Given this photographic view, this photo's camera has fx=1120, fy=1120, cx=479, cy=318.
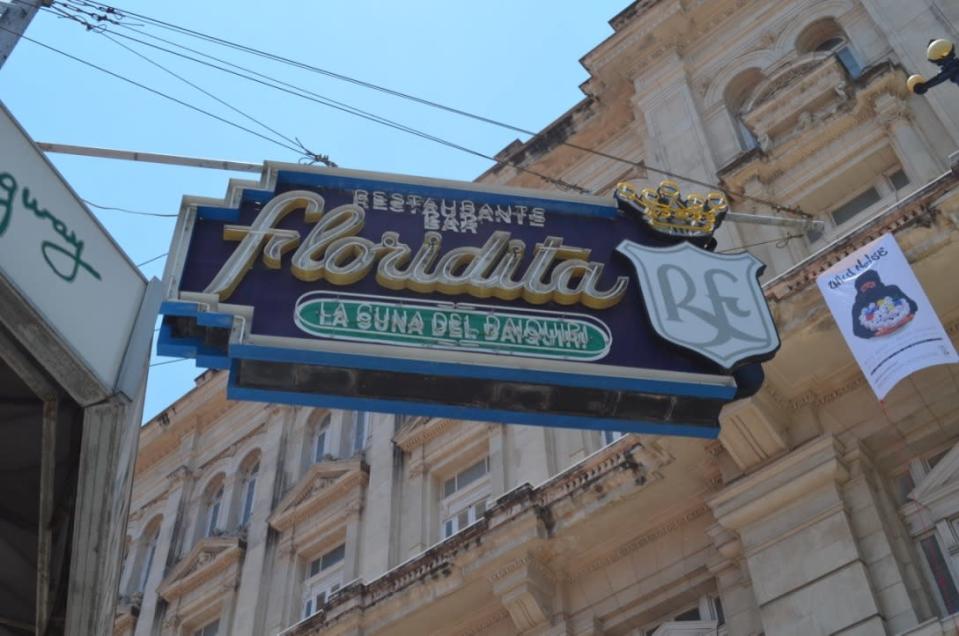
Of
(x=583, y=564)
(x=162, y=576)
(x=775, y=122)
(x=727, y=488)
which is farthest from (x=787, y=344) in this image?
(x=162, y=576)

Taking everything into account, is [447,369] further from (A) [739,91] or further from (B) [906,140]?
(A) [739,91]

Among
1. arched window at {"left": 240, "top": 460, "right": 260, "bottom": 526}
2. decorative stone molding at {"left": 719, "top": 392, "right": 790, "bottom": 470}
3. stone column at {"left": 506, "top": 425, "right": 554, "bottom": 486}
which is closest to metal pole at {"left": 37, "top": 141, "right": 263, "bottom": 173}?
decorative stone molding at {"left": 719, "top": 392, "right": 790, "bottom": 470}

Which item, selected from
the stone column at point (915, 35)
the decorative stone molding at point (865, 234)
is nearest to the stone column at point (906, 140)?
the stone column at point (915, 35)

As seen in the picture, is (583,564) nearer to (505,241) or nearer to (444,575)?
(444,575)

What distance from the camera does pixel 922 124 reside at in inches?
654

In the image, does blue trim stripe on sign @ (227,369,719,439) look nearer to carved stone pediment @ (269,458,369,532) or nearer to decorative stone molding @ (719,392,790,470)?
decorative stone molding @ (719,392,790,470)

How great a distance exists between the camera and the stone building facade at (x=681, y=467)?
12.4 metres

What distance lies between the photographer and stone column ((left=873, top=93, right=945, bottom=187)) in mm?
16031

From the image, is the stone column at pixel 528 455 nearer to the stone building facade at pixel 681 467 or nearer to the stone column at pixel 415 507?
the stone building facade at pixel 681 467

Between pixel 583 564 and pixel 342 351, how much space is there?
7589mm

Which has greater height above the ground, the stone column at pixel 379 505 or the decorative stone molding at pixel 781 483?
the stone column at pixel 379 505

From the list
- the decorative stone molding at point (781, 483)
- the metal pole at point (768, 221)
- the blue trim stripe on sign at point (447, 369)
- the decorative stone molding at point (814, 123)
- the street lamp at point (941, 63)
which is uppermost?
the decorative stone molding at point (814, 123)

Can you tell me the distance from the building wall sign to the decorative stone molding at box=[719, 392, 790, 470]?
3235mm

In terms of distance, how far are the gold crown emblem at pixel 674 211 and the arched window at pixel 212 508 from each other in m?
15.6
